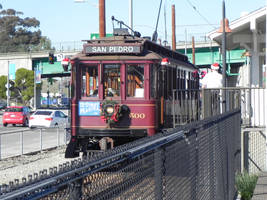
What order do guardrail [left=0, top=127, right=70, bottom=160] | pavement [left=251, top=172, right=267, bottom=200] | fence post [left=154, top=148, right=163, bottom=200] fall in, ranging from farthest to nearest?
guardrail [left=0, top=127, right=70, bottom=160] → pavement [left=251, top=172, right=267, bottom=200] → fence post [left=154, top=148, right=163, bottom=200]

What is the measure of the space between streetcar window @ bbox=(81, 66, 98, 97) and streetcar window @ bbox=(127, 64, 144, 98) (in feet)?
2.84

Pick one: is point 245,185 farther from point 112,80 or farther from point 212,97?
point 112,80

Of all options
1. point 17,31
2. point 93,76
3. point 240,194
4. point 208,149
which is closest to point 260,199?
point 208,149

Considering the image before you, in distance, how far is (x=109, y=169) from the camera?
3225 millimetres

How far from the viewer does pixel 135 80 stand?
1447cm

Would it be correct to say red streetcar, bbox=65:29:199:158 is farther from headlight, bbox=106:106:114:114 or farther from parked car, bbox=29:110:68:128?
parked car, bbox=29:110:68:128

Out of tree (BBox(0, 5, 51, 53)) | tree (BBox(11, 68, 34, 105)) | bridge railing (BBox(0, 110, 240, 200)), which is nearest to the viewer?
bridge railing (BBox(0, 110, 240, 200))

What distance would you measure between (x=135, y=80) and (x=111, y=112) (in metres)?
1.23

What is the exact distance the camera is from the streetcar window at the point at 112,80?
14328 millimetres

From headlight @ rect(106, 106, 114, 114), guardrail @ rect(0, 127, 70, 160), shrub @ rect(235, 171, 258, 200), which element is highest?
headlight @ rect(106, 106, 114, 114)

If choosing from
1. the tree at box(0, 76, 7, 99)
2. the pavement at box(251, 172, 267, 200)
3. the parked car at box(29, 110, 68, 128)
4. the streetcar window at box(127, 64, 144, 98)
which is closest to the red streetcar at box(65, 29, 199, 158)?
the streetcar window at box(127, 64, 144, 98)

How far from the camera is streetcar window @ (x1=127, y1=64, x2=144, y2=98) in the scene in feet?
46.8

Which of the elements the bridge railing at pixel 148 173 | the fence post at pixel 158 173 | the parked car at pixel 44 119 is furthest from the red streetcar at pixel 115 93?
the parked car at pixel 44 119

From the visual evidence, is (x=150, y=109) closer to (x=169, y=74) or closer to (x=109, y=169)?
(x=169, y=74)
